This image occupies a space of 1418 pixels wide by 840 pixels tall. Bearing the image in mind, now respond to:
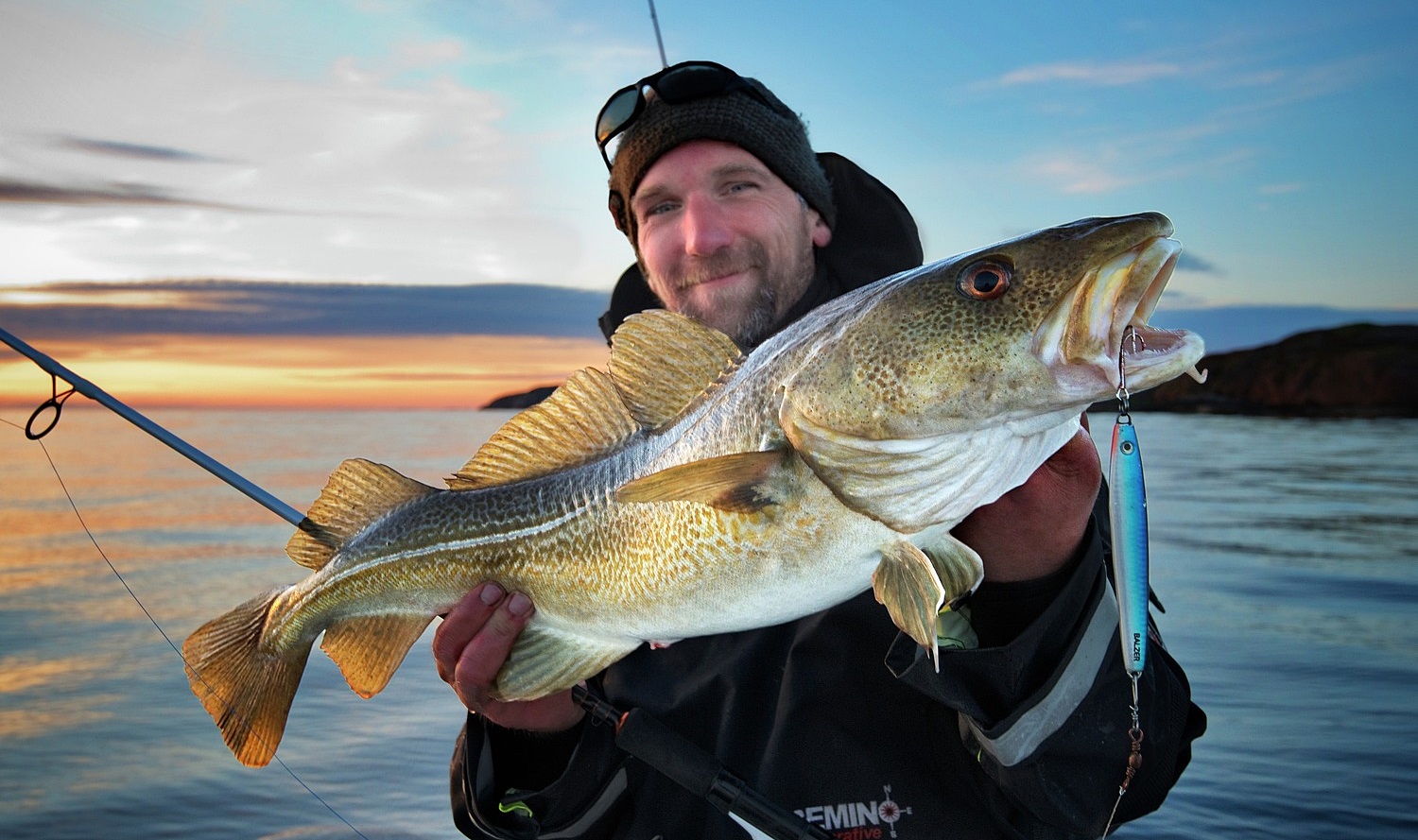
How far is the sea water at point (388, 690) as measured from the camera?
4789mm

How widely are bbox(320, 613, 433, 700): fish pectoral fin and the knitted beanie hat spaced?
2.37m

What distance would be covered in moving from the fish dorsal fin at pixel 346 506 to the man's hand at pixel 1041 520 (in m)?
1.54

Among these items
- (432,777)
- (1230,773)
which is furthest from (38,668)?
(1230,773)

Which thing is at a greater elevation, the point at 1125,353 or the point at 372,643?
the point at 1125,353

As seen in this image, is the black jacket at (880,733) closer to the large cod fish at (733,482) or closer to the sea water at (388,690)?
the large cod fish at (733,482)

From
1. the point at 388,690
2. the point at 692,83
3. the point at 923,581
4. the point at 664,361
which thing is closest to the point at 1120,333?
the point at 923,581

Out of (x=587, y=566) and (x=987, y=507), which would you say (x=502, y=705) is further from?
(x=987, y=507)

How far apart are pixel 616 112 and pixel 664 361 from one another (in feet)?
7.86

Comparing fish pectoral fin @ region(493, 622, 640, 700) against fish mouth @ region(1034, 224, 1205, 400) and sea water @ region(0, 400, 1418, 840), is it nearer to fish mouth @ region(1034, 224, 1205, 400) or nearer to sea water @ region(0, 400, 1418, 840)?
fish mouth @ region(1034, 224, 1205, 400)

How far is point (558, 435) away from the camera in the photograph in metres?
2.52

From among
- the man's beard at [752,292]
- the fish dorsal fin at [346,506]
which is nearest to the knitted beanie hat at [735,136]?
the man's beard at [752,292]

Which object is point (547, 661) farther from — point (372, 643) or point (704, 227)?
point (704, 227)

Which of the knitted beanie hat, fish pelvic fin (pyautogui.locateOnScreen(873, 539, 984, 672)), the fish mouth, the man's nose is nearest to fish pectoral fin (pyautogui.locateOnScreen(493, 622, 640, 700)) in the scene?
fish pelvic fin (pyautogui.locateOnScreen(873, 539, 984, 672))

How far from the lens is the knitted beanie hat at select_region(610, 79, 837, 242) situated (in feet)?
13.2
